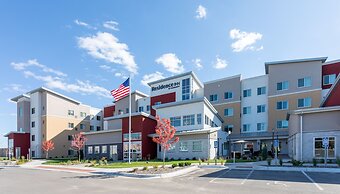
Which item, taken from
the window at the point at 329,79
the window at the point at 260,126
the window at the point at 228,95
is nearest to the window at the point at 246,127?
the window at the point at 260,126

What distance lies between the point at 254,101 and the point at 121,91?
27212mm

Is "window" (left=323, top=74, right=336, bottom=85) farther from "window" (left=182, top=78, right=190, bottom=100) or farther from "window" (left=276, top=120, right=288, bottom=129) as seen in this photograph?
"window" (left=182, top=78, right=190, bottom=100)

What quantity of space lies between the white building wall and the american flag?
85.3 ft

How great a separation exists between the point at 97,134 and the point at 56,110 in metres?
18.4

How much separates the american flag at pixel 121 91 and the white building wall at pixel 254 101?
85.3ft

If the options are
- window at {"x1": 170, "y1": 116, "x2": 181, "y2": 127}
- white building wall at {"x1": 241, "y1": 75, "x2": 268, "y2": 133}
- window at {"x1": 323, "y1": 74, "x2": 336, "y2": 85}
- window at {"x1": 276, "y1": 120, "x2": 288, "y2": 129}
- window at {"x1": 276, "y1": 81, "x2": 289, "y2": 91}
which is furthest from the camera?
white building wall at {"x1": 241, "y1": 75, "x2": 268, "y2": 133}

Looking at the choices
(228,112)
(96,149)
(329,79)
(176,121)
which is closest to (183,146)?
(176,121)

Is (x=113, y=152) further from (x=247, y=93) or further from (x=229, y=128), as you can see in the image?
(x=247, y=93)

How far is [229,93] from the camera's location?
48812 millimetres

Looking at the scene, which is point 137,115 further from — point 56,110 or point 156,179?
point 56,110

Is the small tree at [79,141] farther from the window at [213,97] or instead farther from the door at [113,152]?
the window at [213,97]

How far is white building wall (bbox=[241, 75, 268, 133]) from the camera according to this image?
4547cm

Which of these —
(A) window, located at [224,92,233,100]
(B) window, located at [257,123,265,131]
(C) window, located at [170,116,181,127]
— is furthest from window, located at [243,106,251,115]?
(C) window, located at [170,116,181,127]

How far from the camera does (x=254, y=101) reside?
153ft
